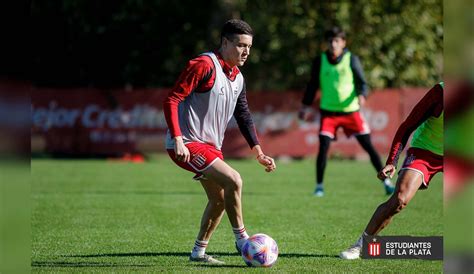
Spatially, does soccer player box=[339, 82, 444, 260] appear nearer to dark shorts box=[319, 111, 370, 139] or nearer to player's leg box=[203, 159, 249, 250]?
player's leg box=[203, 159, 249, 250]

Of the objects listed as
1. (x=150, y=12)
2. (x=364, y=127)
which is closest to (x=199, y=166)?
(x=364, y=127)

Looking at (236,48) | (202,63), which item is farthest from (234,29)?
(202,63)

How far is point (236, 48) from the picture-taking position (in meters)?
6.75

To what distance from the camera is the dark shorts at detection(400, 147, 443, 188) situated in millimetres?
6777

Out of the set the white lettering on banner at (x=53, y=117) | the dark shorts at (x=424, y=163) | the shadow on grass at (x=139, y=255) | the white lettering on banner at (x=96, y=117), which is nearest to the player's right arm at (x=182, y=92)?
the shadow on grass at (x=139, y=255)

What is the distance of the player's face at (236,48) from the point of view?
22.1 ft

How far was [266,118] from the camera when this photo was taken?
2333 centimetres

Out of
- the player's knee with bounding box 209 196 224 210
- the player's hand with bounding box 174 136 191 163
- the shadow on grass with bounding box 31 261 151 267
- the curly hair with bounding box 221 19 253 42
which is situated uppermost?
the curly hair with bounding box 221 19 253 42

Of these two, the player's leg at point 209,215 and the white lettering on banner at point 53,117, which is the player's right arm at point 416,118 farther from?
the white lettering on banner at point 53,117

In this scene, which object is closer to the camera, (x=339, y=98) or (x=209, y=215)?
(x=209, y=215)

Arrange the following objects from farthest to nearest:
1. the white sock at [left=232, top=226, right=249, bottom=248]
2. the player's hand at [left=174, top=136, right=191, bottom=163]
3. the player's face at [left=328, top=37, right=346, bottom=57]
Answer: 1. the player's face at [left=328, top=37, right=346, bottom=57]
2. the white sock at [left=232, top=226, right=249, bottom=248]
3. the player's hand at [left=174, top=136, right=191, bottom=163]

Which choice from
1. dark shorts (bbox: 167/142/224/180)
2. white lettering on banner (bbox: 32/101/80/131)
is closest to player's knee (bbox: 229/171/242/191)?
dark shorts (bbox: 167/142/224/180)

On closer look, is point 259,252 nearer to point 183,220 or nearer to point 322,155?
point 183,220

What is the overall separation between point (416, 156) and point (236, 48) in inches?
70.1
